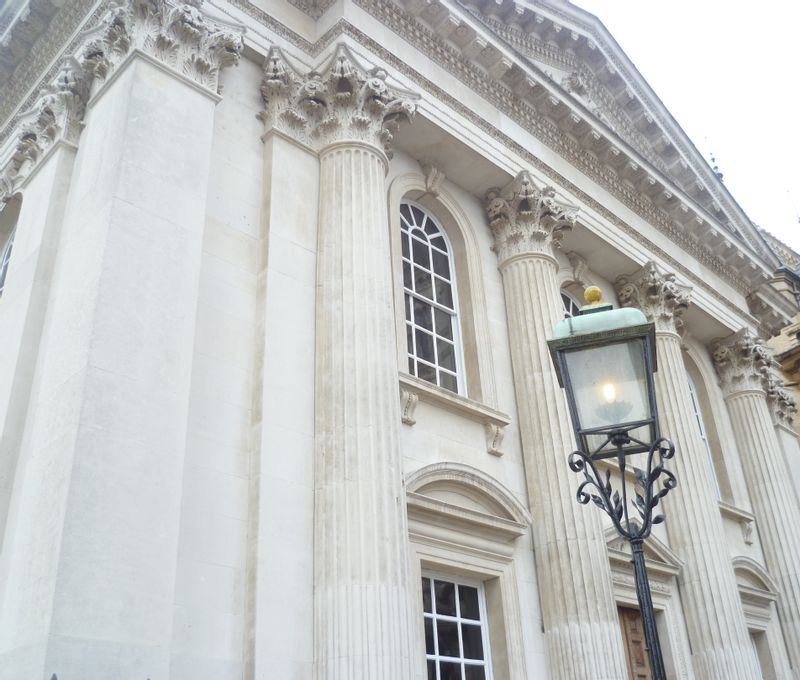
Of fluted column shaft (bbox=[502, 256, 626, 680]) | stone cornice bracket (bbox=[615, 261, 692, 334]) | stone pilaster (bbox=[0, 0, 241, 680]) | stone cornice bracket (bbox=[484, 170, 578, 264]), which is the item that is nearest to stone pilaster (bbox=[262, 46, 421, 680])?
stone pilaster (bbox=[0, 0, 241, 680])

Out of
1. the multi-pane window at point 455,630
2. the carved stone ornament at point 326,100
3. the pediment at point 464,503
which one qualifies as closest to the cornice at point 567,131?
the carved stone ornament at point 326,100

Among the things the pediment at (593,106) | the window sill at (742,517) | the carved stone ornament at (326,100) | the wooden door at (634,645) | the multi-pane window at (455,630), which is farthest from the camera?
the window sill at (742,517)

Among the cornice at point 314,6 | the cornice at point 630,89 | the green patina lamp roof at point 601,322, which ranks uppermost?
the cornice at point 630,89

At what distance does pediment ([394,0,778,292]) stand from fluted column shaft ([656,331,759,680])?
4207 millimetres

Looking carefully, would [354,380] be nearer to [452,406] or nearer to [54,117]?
[452,406]

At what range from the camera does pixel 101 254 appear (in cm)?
843

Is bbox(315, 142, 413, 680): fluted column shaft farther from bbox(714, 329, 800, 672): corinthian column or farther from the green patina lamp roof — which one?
bbox(714, 329, 800, 672): corinthian column

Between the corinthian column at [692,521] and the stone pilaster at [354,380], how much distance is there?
6660 millimetres

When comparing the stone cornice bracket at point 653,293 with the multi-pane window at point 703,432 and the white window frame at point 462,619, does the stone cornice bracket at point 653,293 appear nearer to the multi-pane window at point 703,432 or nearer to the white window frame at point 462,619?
the multi-pane window at point 703,432

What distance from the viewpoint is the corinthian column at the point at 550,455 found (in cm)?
1112

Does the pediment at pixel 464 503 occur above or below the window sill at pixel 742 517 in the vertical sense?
below

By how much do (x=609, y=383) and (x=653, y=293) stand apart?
1228 centimetres

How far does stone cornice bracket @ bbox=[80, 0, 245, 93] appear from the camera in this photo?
10.1m

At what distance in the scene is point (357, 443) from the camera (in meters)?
9.45
